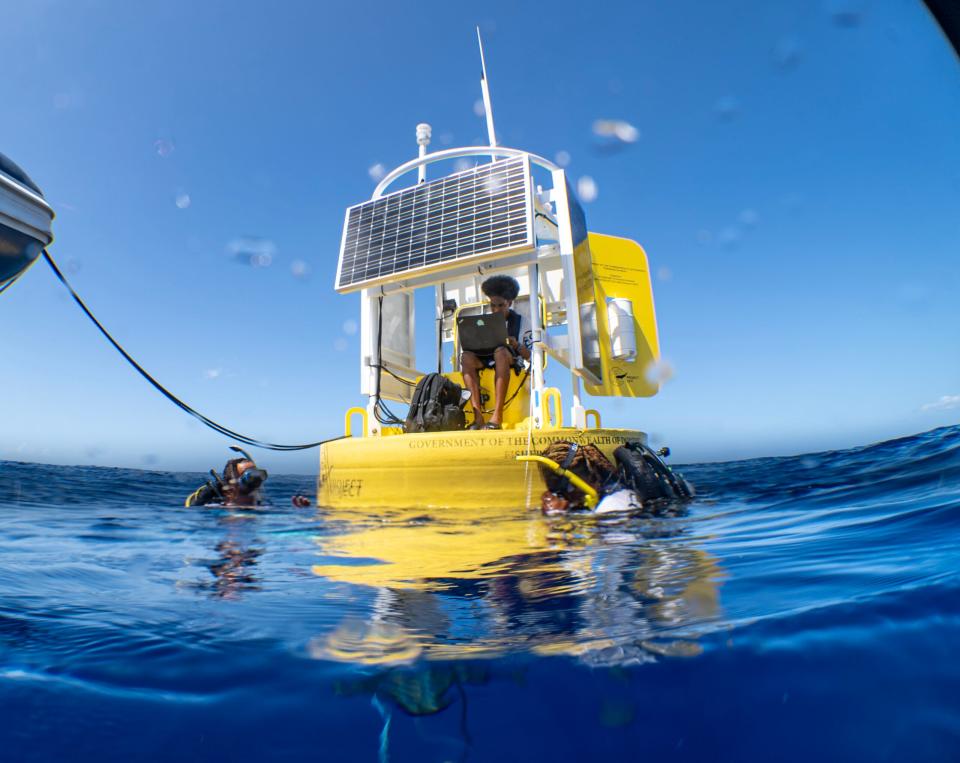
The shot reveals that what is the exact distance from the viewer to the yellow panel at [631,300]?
584cm

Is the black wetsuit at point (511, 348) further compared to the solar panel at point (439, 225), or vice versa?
the black wetsuit at point (511, 348)

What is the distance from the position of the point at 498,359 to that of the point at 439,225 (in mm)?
1735

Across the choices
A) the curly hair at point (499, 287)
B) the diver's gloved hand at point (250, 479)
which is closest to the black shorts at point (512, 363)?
the curly hair at point (499, 287)

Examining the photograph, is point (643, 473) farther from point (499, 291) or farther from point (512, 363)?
point (499, 291)

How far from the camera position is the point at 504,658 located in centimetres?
102

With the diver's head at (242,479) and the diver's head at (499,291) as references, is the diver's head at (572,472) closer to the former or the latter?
the diver's head at (499,291)

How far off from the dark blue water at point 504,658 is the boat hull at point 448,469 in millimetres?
2005

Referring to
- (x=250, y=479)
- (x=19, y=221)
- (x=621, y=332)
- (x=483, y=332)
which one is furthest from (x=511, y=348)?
(x=19, y=221)

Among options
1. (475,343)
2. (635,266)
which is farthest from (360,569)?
(635,266)

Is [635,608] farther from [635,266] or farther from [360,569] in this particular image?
[635,266]

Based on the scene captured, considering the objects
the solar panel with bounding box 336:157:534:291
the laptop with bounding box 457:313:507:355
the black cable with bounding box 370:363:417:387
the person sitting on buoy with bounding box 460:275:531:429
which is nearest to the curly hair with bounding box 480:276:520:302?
the person sitting on buoy with bounding box 460:275:531:429

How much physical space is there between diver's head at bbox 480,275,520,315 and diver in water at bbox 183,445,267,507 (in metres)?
3.15

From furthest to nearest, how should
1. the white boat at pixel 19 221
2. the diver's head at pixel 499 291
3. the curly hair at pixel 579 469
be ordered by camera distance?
the diver's head at pixel 499 291 < the curly hair at pixel 579 469 < the white boat at pixel 19 221

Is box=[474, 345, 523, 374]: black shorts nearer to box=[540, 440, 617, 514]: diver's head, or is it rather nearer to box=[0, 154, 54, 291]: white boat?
box=[540, 440, 617, 514]: diver's head
